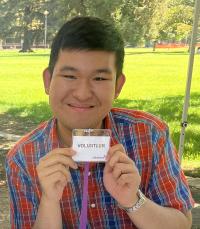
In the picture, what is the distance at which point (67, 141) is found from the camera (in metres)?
1.98

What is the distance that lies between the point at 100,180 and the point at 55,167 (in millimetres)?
346

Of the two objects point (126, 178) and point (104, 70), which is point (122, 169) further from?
point (104, 70)

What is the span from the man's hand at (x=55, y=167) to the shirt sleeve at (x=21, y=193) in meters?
0.27

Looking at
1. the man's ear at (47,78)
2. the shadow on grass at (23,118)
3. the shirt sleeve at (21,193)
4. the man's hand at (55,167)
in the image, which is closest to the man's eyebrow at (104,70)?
the man's ear at (47,78)

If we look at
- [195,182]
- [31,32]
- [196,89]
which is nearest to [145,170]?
[195,182]

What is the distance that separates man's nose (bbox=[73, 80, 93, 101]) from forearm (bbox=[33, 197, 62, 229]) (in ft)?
1.34

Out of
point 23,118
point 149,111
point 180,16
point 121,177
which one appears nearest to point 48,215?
point 121,177

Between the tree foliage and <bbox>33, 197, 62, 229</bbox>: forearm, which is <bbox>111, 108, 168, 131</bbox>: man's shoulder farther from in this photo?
the tree foliage

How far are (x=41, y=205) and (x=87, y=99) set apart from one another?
44cm

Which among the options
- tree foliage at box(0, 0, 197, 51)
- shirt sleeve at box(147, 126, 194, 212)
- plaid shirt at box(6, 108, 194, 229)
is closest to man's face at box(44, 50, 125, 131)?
plaid shirt at box(6, 108, 194, 229)

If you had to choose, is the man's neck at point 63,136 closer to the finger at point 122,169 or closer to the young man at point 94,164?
the young man at point 94,164

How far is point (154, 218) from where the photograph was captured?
5.79 ft

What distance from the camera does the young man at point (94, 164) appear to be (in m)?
1.72

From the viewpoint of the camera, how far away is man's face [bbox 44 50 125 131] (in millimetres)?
1772
